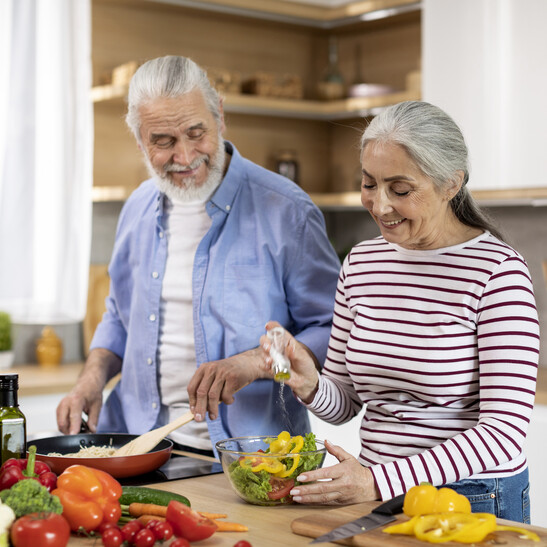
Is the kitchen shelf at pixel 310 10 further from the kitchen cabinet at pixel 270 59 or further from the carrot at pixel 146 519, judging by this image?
the carrot at pixel 146 519

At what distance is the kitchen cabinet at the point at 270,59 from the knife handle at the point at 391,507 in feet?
7.43

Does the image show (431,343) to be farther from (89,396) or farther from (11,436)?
(89,396)

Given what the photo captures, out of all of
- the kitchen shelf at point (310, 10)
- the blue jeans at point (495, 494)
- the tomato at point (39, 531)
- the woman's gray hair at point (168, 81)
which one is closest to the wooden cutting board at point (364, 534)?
the blue jeans at point (495, 494)

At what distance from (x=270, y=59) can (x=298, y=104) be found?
39cm

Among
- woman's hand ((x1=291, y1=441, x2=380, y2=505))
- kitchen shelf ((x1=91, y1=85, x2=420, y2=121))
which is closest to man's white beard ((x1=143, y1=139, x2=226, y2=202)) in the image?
woman's hand ((x1=291, y1=441, x2=380, y2=505))

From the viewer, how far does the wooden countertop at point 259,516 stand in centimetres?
123

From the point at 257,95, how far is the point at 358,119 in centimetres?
55

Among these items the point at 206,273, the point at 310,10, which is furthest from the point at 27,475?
the point at 310,10

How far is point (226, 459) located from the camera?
146 cm

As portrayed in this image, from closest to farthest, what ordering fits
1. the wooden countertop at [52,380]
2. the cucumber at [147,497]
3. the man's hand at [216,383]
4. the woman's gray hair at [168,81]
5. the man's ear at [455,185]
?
1. the cucumber at [147,497]
2. the man's ear at [455,185]
3. the man's hand at [216,383]
4. the woman's gray hair at [168,81]
5. the wooden countertop at [52,380]

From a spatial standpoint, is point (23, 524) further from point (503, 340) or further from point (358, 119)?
point (358, 119)

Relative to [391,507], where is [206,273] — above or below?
above

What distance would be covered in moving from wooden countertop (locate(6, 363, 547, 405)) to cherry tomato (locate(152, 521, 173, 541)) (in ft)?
6.27

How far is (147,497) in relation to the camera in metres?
1.38
